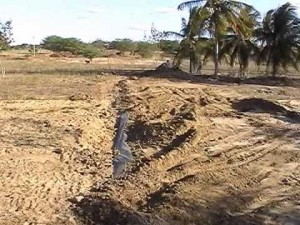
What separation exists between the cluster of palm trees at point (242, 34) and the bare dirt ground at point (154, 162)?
433 inches

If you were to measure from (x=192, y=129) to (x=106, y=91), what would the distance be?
1000cm

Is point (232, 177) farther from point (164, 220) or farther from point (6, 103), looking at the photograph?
point (6, 103)

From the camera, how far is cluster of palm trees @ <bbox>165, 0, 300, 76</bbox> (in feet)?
97.2

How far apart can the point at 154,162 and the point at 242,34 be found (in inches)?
815

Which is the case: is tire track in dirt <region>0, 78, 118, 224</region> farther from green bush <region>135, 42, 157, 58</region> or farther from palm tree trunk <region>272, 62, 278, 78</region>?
green bush <region>135, 42, 157, 58</region>

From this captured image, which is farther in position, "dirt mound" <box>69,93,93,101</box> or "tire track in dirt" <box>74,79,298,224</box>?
"dirt mound" <box>69,93,93,101</box>

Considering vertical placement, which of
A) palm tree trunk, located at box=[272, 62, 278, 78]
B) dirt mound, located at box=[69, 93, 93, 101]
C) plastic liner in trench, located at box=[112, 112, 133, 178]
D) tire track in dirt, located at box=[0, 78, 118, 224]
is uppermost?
palm tree trunk, located at box=[272, 62, 278, 78]

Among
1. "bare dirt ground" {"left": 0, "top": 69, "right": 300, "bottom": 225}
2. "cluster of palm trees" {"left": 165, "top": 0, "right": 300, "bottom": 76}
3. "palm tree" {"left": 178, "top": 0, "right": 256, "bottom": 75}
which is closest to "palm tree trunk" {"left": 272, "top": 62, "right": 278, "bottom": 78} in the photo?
"cluster of palm trees" {"left": 165, "top": 0, "right": 300, "bottom": 76}

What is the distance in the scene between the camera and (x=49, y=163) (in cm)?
1030

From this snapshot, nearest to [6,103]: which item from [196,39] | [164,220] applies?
[164,220]

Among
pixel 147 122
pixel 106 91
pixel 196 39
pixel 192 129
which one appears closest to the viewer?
pixel 192 129

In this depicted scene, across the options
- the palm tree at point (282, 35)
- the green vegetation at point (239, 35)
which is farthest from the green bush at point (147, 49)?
the palm tree at point (282, 35)

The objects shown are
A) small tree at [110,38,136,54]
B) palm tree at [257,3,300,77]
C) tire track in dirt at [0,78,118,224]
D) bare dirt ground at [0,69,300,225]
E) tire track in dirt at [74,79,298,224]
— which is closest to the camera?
bare dirt ground at [0,69,300,225]

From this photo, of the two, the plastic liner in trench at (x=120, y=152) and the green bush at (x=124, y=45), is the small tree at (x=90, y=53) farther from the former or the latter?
the plastic liner in trench at (x=120, y=152)
